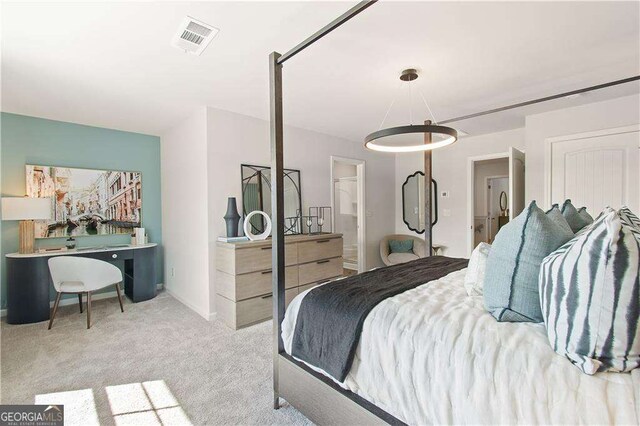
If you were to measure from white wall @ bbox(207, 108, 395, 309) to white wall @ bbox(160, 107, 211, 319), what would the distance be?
11 centimetres

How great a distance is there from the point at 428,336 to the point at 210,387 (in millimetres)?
1562

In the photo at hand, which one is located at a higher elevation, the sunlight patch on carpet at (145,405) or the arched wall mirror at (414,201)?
the arched wall mirror at (414,201)

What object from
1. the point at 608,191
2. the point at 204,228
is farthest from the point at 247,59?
the point at 608,191

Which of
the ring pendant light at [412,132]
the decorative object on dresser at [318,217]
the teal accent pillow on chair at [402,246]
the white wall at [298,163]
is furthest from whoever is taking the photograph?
the teal accent pillow on chair at [402,246]

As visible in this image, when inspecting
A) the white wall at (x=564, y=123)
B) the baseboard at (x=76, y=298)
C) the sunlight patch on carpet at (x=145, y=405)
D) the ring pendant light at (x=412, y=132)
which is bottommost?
the sunlight patch on carpet at (x=145, y=405)

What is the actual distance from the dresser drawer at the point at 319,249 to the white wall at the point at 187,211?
108 cm

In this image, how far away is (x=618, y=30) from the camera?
1.97 m

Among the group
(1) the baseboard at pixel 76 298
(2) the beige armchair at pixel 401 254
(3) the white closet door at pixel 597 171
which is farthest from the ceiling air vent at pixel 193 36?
(2) the beige armchair at pixel 401 254

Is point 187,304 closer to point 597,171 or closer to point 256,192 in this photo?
point 256,192

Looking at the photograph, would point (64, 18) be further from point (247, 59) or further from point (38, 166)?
point (38, 166)

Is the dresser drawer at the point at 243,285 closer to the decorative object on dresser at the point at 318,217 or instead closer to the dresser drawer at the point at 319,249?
the dresser drawer at the point at 319,249

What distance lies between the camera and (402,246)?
17.0 feet

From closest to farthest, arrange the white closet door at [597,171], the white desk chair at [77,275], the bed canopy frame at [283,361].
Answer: the bed canopy frame at [283,361] < the white desk chair at [77,275] < the white closet door at [597,171]

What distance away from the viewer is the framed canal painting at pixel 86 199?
3580 millimetres
